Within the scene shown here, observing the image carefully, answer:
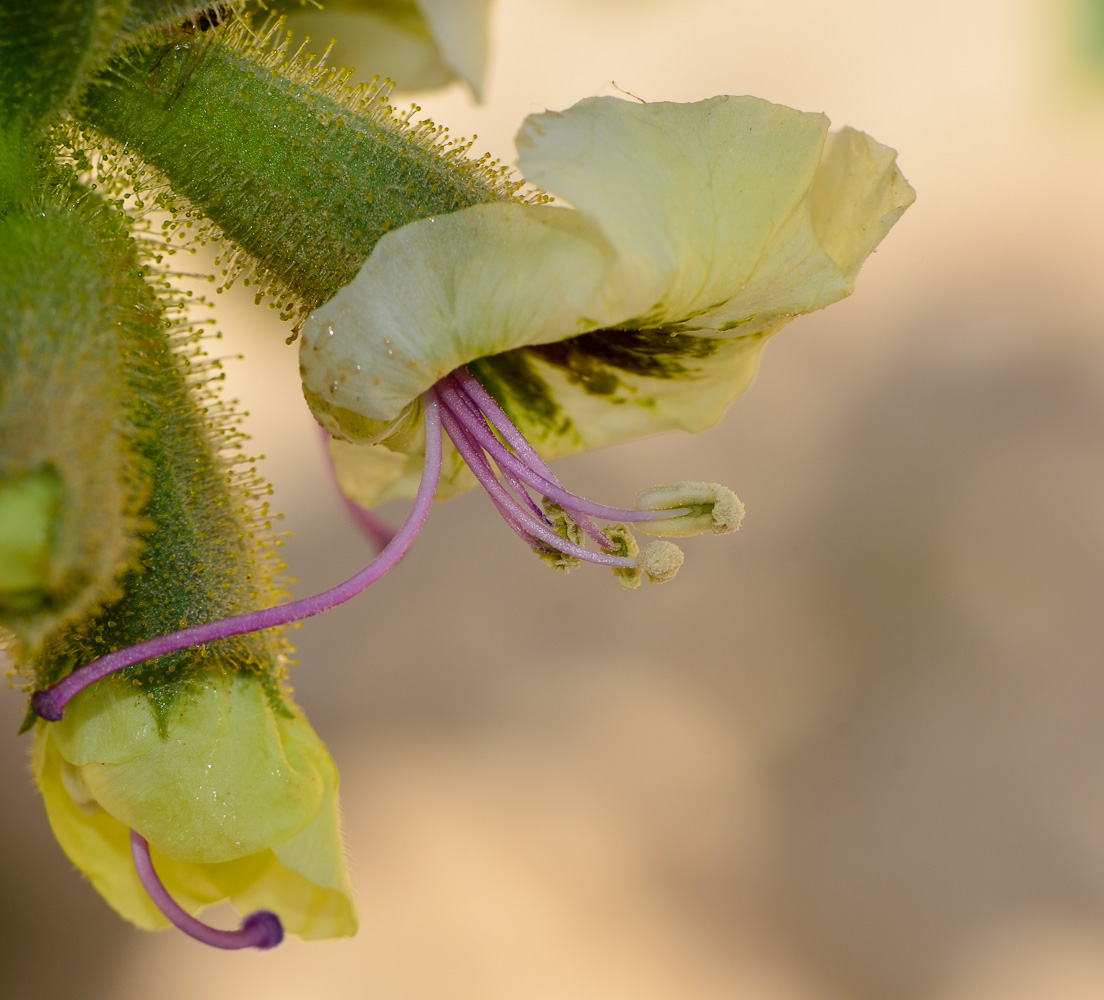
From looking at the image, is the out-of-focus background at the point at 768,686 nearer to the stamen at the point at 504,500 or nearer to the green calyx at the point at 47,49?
the stamen at the point at 504,500

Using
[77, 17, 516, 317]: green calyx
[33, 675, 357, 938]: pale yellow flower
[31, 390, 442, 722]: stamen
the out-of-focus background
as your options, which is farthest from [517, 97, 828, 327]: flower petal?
the out-of-focus background

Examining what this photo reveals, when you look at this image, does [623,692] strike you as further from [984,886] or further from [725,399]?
[725,399]

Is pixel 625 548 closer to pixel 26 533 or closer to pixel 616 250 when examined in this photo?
pixel 616 250

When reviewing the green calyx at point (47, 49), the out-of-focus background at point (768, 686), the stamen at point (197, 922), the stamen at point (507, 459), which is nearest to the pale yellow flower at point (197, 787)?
the stamen at point (197, 922)

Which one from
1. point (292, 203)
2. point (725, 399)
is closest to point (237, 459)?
point (292, 203)

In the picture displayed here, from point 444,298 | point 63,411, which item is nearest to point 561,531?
point 444,298

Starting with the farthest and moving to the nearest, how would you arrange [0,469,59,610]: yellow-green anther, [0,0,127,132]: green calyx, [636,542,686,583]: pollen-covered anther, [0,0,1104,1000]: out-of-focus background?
[0,0,1104,1000]: out-of-focus background, [636,542,686,583]: pollen-covered anther, [0,0,127,132]: green calyx, [0,469,59,610]: yellow-green anther

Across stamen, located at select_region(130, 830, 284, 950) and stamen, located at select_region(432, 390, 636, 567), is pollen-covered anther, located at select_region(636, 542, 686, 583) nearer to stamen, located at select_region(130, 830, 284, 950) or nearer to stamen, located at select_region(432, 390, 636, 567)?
stamen, located at select_region(432, 390, 636, 567)
